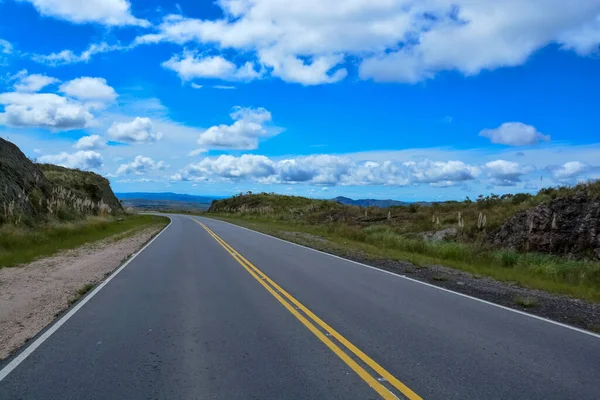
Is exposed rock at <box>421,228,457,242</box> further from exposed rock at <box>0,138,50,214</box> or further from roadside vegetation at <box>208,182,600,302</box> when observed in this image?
exposed rock at <box>0,138,50,214</box>

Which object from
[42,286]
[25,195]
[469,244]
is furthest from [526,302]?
[25,195]

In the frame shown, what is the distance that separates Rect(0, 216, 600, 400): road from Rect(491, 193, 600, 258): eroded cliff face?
9450 mm

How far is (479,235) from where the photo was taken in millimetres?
22406

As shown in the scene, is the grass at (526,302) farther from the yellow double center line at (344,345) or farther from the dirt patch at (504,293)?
the yellow double center line at (344,345)

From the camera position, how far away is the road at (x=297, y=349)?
185 inches

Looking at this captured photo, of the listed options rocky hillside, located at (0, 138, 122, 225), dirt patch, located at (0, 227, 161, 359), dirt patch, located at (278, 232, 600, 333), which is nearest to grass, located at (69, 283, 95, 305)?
dirt patch, located at (0, 227, 161, 359)

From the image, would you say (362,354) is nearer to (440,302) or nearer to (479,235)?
(440,302)

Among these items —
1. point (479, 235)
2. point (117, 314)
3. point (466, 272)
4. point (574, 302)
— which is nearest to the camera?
point (117, 314)

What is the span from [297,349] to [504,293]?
6501mm

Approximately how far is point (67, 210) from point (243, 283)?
2135 cm

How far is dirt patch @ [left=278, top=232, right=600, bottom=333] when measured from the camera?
8348 millimetres

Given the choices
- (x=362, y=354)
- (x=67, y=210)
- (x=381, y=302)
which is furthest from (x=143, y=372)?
(x=67, y=210)

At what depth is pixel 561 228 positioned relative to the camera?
17.8 metres

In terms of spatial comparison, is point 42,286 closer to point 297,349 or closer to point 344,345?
point 297,349
